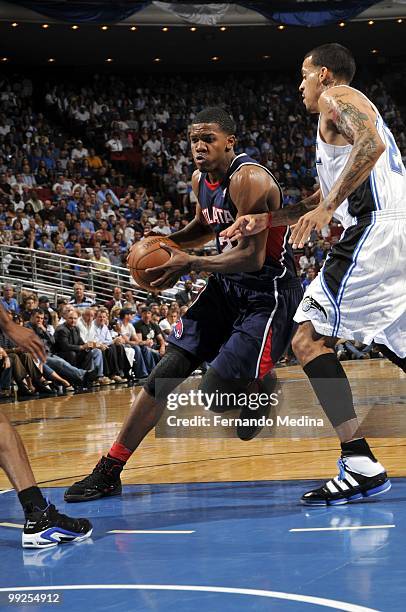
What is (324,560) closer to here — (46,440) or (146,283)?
(146,283)

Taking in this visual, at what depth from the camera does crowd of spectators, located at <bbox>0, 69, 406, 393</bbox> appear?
12.7m

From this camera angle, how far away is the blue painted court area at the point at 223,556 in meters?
2.64

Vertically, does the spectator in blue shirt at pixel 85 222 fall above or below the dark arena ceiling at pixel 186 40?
below

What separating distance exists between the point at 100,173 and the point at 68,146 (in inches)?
38.0

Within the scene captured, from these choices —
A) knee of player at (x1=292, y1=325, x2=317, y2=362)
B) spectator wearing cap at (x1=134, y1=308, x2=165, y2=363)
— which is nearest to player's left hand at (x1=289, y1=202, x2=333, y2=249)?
knee of player at (x1=292, y1=325, x2=317, y2=362)

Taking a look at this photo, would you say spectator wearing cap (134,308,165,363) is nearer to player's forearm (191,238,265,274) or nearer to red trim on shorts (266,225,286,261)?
red trim on shorts (266,225,286,261)

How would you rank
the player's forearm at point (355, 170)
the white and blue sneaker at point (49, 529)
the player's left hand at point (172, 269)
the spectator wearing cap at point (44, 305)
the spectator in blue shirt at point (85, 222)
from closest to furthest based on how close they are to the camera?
the white and blue sneaker at point (49, 529) < the player's forearm at point (355, 170) < the player's left hand at point (172, 269) < the spectator wearing cap at point (44, 305) < the spectator in blue shirt at point (85, 222)

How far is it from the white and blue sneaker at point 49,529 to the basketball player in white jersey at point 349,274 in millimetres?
1066

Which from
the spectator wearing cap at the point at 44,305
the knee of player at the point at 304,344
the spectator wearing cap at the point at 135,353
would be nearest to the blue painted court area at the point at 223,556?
the knee of player at the point at 304,344

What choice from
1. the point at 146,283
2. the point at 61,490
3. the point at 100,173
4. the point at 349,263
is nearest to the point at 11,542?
the point at 61,490

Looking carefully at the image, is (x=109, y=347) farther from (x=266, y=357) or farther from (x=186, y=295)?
(x=266, y=357)

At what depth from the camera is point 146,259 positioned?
429 centimetres

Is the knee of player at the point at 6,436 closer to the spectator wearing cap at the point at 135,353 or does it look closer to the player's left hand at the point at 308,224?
the player's left hand at the point at 308,224

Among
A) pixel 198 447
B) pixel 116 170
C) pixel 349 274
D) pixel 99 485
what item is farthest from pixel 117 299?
pixel 349 274
